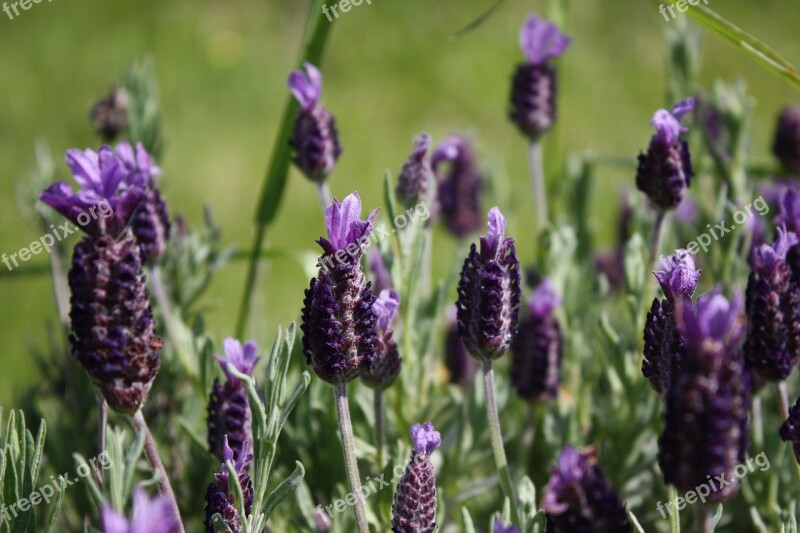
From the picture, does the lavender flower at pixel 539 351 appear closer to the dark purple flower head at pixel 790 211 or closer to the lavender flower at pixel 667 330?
the dark purple flower head at pixel 790 211

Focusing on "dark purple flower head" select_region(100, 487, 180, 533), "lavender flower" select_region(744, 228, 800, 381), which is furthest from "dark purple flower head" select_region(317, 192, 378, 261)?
"lavender flower" select_region(744, 228, 800, 381)

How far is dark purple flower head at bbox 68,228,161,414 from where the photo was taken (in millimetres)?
1154

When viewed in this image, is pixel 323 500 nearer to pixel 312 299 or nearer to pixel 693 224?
pixel 312 299

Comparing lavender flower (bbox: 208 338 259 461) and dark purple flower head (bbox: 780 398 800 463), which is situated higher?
lavender flower (bbox: 208 338 259 461)

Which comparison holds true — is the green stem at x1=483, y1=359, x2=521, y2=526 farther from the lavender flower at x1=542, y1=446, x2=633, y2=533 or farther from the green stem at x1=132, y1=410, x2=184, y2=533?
the green stem at x1=132, y1=410, x2=184, y2=533

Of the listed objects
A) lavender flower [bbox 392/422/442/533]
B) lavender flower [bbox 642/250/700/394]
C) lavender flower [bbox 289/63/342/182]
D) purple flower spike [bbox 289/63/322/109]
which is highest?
purple flower spike [bbox 289/63/322/109]

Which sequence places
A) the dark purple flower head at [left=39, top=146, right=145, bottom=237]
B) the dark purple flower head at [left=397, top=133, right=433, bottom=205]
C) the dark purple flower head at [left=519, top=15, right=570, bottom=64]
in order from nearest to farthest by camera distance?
1. the dark purple flower head at [left=39, top=146, right=145, bottom=237]
2. the dark purple flower head at [left=397, top=133, right=433, bottom=205]
3. the dark purple flower head at [left=519, top=15, right=570, bottom=64]

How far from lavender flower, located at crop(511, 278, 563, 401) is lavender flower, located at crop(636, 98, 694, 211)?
1.20ft

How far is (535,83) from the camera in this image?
205 cm

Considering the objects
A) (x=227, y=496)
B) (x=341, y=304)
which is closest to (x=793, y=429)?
(x=341, y=304)

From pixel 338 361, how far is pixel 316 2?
0.79m

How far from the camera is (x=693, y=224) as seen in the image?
8.63 ft

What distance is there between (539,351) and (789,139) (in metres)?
0.90

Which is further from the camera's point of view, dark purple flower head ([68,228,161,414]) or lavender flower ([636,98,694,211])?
lavender flower ([636,98,694,211])
